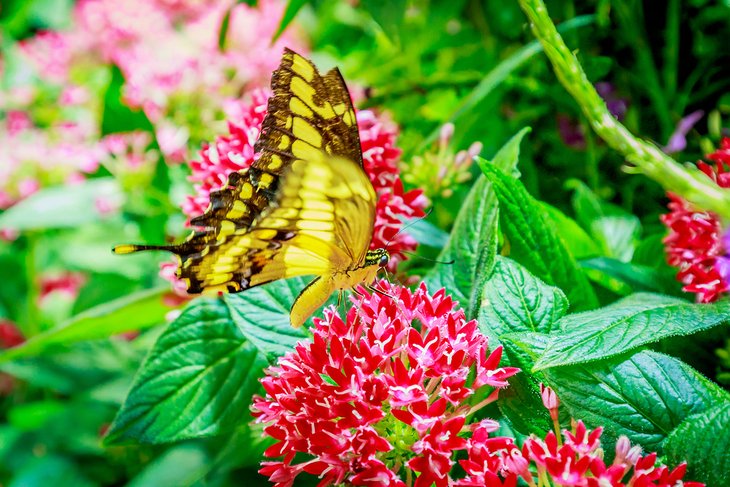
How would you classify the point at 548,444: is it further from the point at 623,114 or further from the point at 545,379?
the point at 623,114

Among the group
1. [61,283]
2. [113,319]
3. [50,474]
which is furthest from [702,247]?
[61,283]

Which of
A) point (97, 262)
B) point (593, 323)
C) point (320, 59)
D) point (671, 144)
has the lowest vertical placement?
point (97, 262)

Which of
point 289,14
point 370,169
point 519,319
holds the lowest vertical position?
point 519,319

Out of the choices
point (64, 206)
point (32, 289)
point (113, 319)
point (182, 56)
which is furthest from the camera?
point (32, 289)

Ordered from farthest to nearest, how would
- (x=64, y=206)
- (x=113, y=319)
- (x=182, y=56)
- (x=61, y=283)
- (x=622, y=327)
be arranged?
(x=61, y=283) → (x=182, y=56) → (x=64, y=206) → (x=113, y=319) → (x=622, y=327)

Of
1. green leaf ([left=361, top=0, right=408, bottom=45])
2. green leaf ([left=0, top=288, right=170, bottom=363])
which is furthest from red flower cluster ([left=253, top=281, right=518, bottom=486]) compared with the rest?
green leaf ([left=361, top=0, right=408, bottom=45])

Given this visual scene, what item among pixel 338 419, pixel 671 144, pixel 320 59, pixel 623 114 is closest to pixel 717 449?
pixel 338 419

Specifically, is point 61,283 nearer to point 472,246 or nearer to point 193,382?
point 193,382
